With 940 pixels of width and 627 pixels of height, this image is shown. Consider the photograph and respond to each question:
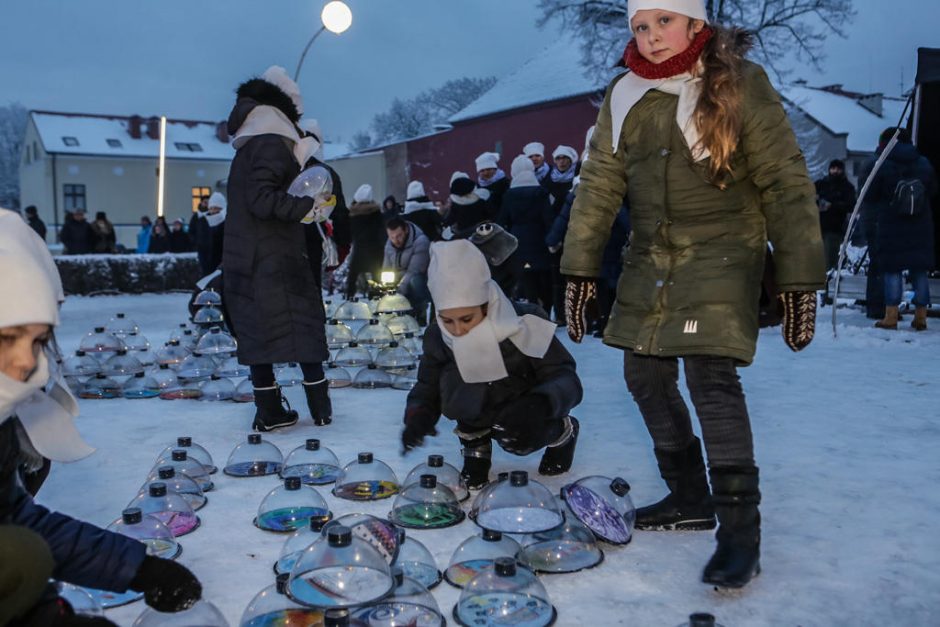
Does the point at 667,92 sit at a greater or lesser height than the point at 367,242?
greater

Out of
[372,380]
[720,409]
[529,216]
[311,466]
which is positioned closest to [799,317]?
[720,409]

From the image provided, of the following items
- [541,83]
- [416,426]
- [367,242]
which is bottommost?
[416,426]

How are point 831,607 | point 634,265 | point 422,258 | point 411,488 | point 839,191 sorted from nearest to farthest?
point 831,607
point 634,265
point 411,488
point 422,258
point 839,191

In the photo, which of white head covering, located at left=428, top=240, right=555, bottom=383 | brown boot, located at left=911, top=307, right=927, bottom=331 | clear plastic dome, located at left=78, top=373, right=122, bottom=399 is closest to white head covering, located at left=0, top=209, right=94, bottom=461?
white head covering, located at left=428, top=240, right=555, bottom=383

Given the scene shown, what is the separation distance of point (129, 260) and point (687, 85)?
1767 cm

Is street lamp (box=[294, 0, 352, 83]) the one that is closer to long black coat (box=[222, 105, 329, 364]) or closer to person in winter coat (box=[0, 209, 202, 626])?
long black coat (box=[222, 105, 329, 364])

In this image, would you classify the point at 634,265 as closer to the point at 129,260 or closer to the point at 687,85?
the point at 687,85

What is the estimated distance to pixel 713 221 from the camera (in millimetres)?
3021

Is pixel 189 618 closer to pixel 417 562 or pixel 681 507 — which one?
pixel 417 562

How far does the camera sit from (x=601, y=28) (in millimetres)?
25391

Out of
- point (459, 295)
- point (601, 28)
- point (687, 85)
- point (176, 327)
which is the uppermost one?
point (601, 28)

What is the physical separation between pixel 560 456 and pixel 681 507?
921mm

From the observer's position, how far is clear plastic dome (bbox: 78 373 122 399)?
268 inches

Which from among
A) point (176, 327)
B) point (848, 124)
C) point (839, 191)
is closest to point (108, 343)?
point (176, 327)
